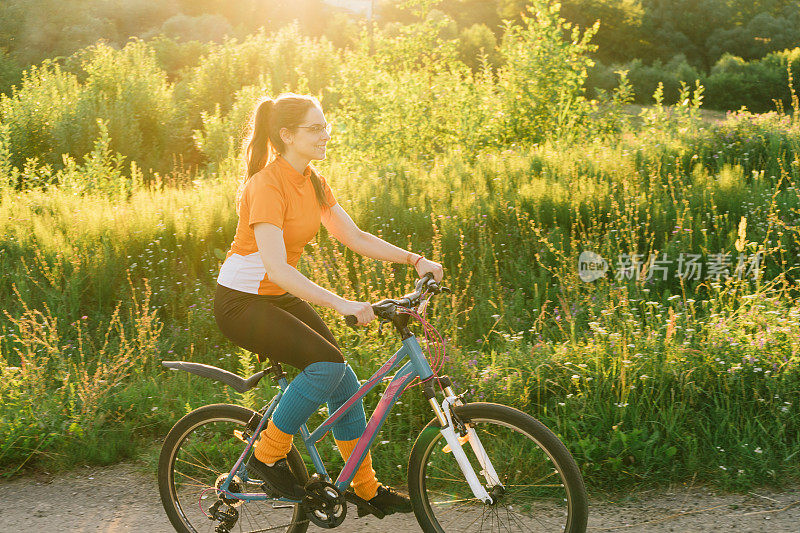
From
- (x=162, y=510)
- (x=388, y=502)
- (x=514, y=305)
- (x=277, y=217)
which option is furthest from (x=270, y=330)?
(x=514, y=305)

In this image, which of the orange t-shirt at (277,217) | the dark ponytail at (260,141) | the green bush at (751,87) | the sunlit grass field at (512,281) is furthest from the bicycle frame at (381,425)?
the green bush at (751,87)

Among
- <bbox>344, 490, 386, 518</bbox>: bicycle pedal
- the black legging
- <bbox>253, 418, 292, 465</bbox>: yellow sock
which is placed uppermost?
the black legging

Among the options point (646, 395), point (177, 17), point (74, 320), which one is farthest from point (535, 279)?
point (177, 17)

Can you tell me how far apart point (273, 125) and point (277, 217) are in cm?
51

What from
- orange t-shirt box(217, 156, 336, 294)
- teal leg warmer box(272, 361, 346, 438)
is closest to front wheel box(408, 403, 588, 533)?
teal leg warmer box(272, 361, 346, 438)

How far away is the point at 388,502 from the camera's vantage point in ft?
11.3

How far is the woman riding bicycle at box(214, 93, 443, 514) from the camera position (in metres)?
3.21

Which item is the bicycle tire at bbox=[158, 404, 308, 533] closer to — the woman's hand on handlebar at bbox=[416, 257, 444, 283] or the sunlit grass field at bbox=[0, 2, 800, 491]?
the sunlit grass field at bbox=[0, 2, 800, 491]

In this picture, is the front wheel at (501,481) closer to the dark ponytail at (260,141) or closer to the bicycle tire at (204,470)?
the bicycle tire at (204,470)

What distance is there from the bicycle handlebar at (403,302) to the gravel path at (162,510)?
1428mm

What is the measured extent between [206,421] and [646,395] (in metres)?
2.70

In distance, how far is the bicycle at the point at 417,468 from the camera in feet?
10.1

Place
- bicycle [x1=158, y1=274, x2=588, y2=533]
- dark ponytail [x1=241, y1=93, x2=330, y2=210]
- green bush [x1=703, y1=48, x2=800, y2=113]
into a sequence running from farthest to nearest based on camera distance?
green bush [x1=703, y1=48, x2=800, y2=113], dark ponytail [x1=241, y1=93, x2=330, y2=210], bicycle [x1=158, y1=274, x2=588, y2=533]

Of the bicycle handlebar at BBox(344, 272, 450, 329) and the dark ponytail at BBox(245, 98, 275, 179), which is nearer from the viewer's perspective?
the bicycle handlebar at BBox(344, 272, 450, 329)
